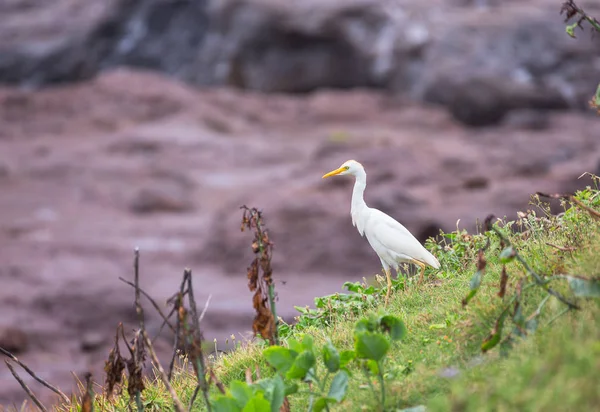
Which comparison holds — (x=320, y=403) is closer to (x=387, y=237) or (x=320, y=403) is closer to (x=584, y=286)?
(x=584, y=286)

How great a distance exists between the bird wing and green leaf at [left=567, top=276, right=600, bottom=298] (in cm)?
225

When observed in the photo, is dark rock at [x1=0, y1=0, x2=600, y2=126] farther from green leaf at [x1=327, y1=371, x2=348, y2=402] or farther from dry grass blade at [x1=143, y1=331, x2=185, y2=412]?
dry grass blade at [x1=143, y1=331, x2=185, y2=412]

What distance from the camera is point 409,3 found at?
27.4m

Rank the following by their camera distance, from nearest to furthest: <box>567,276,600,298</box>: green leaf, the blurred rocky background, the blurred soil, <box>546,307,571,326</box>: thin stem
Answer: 1. <box>567,276,600,298</box>: green leaf
2. <box>546,307,571,326</box>: thin stem
3. the blurred soil
4. the blurred rocky background

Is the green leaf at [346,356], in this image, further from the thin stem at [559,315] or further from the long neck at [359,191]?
the long neck at [359,191]

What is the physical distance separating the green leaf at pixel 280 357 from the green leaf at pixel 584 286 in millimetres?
1394

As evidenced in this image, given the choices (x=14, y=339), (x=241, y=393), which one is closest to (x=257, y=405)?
(x=241, y=393)

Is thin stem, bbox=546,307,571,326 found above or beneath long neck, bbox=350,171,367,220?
beneath

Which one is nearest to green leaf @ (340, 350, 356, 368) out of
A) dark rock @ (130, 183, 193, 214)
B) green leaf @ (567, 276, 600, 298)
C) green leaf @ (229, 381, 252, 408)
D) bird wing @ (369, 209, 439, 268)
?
green leaf @ (229, 381, 252, 408)

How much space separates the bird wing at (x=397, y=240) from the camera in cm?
604

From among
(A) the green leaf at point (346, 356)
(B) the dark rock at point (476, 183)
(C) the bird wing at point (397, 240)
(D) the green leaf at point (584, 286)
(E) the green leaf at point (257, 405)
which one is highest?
(B) the dark rock at point (476, 183)

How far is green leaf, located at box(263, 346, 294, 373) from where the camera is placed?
3971 millimetres

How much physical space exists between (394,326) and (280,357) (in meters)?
0.59

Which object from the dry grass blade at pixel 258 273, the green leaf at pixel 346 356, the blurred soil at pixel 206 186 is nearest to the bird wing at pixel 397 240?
the dry grass blade at pixel 258 273
